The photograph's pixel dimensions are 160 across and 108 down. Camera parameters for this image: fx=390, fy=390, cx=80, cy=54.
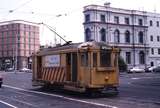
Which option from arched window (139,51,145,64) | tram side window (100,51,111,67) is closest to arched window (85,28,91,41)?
arched window (139,51,145,64)

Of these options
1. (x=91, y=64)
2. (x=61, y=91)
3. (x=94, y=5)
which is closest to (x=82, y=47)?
(x=91, y=64)

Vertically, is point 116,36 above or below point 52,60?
above

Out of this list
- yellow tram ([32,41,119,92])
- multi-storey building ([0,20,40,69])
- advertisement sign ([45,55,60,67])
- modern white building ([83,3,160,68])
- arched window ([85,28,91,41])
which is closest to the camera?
yellow tram ([32,41,119,92])

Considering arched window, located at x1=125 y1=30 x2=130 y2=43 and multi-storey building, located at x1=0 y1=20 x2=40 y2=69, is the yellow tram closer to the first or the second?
arched window, located at x1=125 y1=30 x2=130 y2=43

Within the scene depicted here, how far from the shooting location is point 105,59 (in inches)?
862

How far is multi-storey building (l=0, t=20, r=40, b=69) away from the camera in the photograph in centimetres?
13750

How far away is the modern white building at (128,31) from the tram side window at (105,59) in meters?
56.6

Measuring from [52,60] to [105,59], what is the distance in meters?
5.19

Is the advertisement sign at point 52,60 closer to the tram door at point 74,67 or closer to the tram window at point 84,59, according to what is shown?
the tram door at point 74,67

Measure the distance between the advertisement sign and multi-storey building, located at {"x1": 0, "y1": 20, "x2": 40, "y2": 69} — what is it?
353 feet

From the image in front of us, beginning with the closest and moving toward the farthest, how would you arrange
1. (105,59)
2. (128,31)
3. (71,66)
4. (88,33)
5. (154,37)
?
(105,59), (71,66), (88,33), (128,31), (154,37)

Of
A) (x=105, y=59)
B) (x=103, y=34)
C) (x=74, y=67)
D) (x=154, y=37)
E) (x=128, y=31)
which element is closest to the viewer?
(x=105, y=59)

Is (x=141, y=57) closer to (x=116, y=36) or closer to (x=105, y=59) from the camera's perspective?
(x=116, y=36)

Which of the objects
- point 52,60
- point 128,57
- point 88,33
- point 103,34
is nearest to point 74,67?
point 52,60
